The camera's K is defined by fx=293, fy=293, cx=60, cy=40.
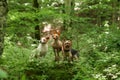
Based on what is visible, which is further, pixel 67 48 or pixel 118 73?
pixel 67 48

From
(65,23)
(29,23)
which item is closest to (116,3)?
(65,23)

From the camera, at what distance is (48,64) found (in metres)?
6.50

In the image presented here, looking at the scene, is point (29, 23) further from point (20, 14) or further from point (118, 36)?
point (118, 36)

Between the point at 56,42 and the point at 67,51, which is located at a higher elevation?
the point at 56,42

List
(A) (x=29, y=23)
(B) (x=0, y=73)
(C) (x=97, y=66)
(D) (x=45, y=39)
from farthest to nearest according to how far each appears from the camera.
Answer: (A) (x=29, y=23), (C) (x=97, y=66), (D) (x=45, y=39), (B) (x=0, y=73)

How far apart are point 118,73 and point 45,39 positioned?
6.30 ft

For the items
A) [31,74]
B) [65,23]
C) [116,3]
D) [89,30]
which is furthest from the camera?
[116,3]

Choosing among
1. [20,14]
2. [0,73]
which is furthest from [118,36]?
[0,73]

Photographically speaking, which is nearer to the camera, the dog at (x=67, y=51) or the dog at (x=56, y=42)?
the dog at (x=56, y=42)

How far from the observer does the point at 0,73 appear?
4.07ft

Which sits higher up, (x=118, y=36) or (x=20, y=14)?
(x=20, y=14)

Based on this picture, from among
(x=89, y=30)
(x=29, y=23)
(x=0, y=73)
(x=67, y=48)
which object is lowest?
(x=89, y=30)

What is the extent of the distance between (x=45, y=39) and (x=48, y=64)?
774mm

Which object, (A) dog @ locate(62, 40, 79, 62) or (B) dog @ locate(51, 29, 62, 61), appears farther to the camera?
(A) dog @ locate(62, 40, 79, 62)
